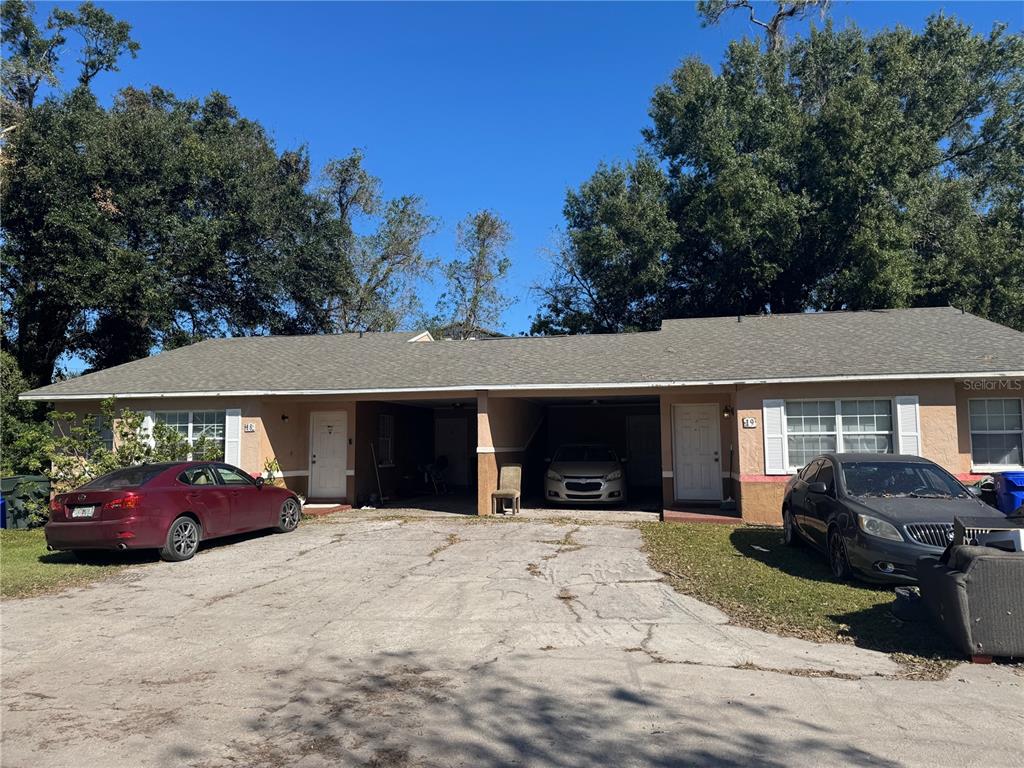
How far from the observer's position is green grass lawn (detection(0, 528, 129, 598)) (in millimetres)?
8966

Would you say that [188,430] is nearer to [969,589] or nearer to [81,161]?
[81,161]

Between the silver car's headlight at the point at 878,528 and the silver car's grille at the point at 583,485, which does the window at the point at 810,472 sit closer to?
the silver car's headlight at the point at 878,528

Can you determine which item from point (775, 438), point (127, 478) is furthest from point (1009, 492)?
point (127, 478)

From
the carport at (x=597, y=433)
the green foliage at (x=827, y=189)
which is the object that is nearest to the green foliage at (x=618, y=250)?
the green foliage at (x=827, y=189)

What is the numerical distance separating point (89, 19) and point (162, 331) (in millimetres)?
12582

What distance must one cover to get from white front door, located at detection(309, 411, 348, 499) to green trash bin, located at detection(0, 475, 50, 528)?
19.1 feet

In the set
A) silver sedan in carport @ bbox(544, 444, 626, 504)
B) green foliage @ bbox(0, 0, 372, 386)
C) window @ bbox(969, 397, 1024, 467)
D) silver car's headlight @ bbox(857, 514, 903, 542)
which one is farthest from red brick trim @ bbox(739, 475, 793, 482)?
green foliage @ bbox(0, 0, 372, 386)

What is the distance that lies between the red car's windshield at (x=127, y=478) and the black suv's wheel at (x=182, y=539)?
787 mm

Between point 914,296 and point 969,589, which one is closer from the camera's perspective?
point 969,589

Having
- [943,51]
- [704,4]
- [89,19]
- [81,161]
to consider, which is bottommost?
[81,161]

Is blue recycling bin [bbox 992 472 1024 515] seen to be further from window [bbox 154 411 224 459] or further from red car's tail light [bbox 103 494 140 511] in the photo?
window [bbox 154 411 224 459]

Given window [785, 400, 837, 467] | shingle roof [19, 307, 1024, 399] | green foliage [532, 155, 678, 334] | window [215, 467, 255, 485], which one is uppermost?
green foliage [532, 155, 678, 334]

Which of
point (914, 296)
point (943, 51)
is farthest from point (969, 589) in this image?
point (943, 51)

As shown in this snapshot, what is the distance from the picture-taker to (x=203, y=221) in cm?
2481
